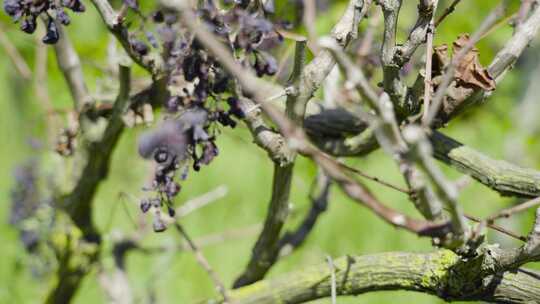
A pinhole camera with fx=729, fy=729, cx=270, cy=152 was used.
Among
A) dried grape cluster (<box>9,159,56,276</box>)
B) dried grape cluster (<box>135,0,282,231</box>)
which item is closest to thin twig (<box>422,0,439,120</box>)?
dried grape cluster (<box>135,0,282,231</box>)

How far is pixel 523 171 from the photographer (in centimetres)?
137

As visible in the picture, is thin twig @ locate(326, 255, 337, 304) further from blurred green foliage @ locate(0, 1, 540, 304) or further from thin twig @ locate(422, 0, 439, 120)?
blurred green foliage @ locate(0, 1, 540, 304)

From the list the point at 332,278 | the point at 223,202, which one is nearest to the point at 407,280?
the point at 332,278

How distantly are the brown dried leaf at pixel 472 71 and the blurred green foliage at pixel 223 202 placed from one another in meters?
1.32

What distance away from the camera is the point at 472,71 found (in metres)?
1.23

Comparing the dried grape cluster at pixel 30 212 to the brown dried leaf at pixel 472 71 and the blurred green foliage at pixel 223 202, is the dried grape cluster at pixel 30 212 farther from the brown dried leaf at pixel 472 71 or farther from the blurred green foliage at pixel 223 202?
the brown dried leaf at pixel 472 71

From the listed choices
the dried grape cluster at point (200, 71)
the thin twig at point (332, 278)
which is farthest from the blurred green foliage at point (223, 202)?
the dried grape cluster at point (200, 71)

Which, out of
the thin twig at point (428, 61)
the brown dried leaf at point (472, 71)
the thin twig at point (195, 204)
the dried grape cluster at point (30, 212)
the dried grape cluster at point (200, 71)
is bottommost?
the dried grape cluster at point (30, 212)

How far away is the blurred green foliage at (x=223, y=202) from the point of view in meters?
2.93

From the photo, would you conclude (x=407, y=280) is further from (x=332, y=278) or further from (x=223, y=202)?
(x=223, y=202)

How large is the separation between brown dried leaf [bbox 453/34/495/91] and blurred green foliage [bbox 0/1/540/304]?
132cm

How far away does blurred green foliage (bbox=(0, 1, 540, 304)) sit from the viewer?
293 centimetres

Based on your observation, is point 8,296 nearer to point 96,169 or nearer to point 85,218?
point 85,218

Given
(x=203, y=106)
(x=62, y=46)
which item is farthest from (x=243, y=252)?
(x=203, y=106)
